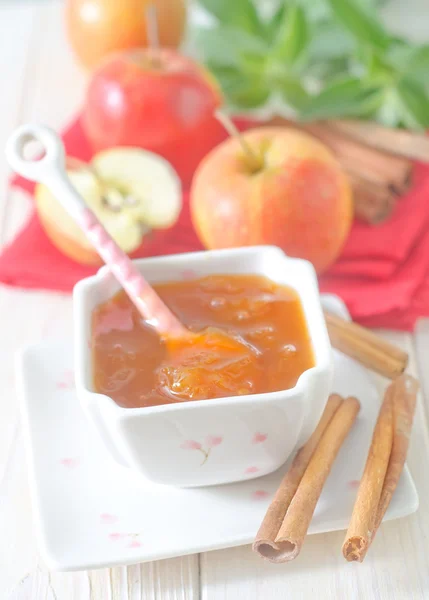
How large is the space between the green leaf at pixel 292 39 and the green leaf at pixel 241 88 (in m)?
0.06

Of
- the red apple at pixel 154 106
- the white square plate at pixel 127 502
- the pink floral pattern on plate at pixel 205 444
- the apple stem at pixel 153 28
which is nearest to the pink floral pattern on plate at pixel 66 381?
the white square plate at pixel 127 502

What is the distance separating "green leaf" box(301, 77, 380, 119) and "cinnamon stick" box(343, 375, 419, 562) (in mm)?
657

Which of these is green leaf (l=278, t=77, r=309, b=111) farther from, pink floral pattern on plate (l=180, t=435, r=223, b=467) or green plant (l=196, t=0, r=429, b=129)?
pink floral pattern on plate (l=180, t=435, r=223, b=467)

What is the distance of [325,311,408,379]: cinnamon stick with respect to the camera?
3.42 feet

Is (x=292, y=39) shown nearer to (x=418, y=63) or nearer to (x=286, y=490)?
(x=418, y=63)

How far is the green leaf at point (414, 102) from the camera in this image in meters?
1.51

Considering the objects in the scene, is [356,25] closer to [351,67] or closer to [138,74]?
[351,67]

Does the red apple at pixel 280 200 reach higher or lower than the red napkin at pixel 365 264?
higher

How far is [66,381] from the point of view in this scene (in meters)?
1.06

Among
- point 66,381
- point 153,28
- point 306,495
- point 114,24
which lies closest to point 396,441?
point 306,495

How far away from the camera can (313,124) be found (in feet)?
5.09

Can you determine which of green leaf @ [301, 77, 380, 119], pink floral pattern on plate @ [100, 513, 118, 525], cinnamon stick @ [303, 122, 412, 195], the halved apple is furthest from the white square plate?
green leaf @ [301, 77, 380, 119]

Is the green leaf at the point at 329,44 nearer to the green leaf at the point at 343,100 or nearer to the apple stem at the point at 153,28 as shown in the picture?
the green leaf at the point at 343,100

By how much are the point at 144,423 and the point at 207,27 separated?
1.07 m
